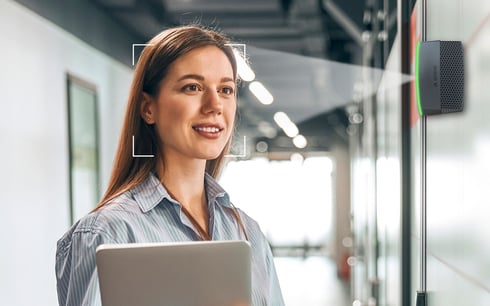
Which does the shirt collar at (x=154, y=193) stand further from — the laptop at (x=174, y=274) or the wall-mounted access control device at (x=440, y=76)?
the wall-mounted access control device at (x=440, y=76)

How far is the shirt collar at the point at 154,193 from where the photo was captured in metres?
1.53

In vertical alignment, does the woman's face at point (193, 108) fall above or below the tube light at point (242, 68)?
below

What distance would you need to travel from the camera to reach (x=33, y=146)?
117 inches

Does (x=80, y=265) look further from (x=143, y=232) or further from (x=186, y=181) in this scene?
(x=186, y=181)

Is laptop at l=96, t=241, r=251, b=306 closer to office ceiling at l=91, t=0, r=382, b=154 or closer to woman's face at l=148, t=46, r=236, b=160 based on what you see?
woman's face at l=148, t=46, r=236, b=160

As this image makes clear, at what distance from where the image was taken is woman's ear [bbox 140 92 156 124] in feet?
5.36

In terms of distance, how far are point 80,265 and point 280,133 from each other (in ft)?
6.29

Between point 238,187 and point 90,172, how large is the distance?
2.54ft

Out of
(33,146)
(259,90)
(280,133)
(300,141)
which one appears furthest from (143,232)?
(300,141)

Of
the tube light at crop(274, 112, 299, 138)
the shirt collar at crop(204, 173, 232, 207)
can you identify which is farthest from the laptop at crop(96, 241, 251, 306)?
the tube light at crop(274, 112, 299, 138)

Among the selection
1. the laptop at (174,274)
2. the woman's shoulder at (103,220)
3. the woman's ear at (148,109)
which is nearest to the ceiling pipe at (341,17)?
the woman's ear at (148,109)

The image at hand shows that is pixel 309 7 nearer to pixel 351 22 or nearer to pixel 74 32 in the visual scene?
pixel 351 22

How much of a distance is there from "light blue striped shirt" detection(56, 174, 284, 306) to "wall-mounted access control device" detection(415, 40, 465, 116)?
529mm

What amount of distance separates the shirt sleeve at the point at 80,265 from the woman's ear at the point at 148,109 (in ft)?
1.12
